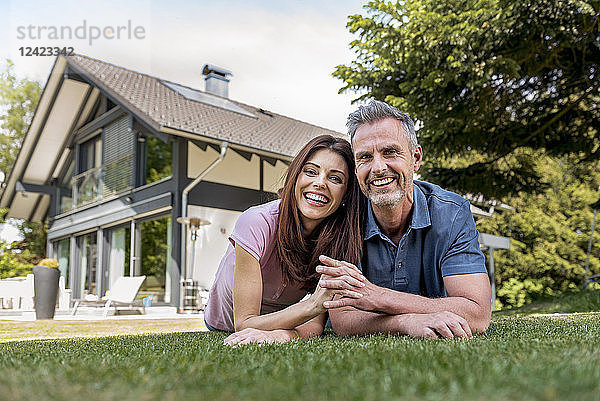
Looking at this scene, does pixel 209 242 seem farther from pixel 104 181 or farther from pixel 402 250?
pixel 402 250

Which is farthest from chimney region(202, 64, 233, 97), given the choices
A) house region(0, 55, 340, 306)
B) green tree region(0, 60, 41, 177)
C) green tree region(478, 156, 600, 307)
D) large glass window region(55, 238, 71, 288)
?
green tree region(0, 60, 41, 177)

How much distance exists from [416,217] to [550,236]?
17.2 metres

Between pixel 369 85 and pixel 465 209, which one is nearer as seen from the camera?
pixel 465 209

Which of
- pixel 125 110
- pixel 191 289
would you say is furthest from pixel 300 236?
pixel 125 110

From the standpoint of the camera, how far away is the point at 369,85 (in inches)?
292

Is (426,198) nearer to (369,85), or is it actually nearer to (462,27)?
(462,27)

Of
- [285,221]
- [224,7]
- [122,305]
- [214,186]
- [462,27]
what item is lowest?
[122,305]

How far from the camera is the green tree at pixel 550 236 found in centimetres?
1741

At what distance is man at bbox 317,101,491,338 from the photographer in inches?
97.2

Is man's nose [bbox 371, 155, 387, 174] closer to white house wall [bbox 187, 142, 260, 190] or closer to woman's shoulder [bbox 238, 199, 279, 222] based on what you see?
woman's shoulder [bbox 238, 199, 279, 222]

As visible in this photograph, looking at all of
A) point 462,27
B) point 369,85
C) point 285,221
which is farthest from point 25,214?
point 285,221

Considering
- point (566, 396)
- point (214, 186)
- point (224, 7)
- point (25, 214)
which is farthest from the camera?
point (25, 214)

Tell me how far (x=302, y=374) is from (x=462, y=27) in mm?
5970

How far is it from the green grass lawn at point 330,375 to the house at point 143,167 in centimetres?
901
